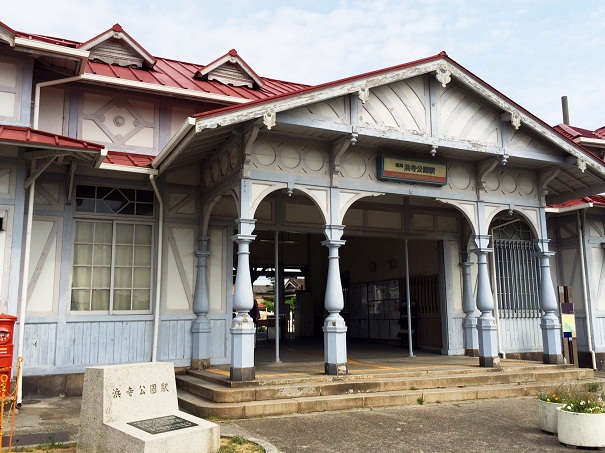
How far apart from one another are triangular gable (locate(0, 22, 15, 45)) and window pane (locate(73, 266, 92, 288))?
13.0ft

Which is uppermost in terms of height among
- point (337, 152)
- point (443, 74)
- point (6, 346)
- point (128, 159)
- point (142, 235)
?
point (443, 74)

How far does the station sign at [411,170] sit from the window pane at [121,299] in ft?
17.0

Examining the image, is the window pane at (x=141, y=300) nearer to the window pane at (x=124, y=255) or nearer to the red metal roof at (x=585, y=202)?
the window pane at (x=124, y=255)

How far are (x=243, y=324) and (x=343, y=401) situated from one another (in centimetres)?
190

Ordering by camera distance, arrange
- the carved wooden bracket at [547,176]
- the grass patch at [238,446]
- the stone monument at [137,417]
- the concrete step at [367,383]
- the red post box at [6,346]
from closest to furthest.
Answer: the stone monument at [137,417] → the grass patch at [238,446] → the red post box at [6,346] → the concrete step at [367,383] → the carved wooden bracket at [547,176]

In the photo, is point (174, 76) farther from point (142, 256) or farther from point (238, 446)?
point (238, 446)

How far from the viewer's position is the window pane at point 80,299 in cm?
982

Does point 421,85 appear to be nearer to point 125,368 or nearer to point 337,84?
point 337,84

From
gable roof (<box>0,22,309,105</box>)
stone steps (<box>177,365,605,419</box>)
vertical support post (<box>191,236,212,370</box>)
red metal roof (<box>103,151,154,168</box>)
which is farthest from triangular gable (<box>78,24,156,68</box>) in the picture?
stone steps (<box>177,365,605,419</box>)

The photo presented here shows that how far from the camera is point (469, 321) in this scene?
12.8 m

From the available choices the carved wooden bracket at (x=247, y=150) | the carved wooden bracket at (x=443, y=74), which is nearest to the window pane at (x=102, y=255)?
the carved wooden bracket at (x=247, y=150)

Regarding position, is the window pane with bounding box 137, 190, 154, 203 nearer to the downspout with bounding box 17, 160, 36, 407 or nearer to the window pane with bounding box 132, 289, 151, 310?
the window pane with bounding box 132, 289, 151, 310

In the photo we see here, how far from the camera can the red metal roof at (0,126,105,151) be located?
8.18 m

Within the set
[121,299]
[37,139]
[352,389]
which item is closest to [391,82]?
[352,389]
